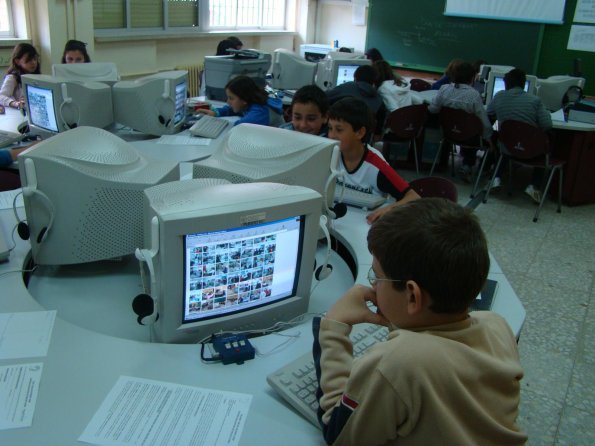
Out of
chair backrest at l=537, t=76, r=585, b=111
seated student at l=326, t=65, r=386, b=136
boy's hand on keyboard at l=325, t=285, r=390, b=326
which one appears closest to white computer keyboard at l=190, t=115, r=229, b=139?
seated student at l=326, t=65, r=386, b=136

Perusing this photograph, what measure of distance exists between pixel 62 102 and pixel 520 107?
3659 mm

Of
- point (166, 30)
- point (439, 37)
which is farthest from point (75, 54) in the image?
point (439, 37)

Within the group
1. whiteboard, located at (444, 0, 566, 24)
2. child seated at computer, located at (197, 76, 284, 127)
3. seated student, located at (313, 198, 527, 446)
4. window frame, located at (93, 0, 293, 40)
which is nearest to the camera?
seated student, located at (313, 198, 527, 446)

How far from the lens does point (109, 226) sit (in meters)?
1.72

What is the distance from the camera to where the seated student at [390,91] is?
206 inches

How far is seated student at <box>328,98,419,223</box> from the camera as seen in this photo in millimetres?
2432

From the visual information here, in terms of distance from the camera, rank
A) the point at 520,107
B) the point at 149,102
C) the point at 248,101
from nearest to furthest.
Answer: the point at 149,102 → the point at 248,101 → the point at 520,107

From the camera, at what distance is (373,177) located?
2.46 m

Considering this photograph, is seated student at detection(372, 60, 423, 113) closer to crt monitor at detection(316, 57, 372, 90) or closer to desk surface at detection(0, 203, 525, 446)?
crt monitor at detection(316, 57, 372, 90)

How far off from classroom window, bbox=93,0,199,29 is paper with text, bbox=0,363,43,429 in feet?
17.9

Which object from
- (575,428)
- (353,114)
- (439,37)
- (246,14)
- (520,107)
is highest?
(246,14)

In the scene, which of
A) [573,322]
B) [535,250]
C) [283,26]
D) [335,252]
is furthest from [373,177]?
[283,26]

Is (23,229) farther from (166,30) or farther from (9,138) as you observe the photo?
(166,30)

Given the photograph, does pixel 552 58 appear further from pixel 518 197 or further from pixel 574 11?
pixel 518 197
